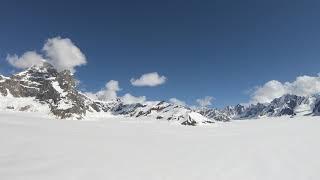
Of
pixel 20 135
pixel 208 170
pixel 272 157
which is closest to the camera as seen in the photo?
pixel 208 170

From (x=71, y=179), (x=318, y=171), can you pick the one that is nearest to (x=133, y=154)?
(x=71, y=179)

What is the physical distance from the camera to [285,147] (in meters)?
22.4

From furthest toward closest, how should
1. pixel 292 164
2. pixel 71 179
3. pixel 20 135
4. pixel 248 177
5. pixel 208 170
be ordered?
pixel 20 135 < pixel 292 164 < pixel 208 170 < pixel 248 177 < pixel 71 179

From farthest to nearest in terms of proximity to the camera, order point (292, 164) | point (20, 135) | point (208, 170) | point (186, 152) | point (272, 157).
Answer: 1. point (20, 135)
2. point (186, 152)
3. point (272, 157)
4. point (292, 164)
5. point (208, 170)

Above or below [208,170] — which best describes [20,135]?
above

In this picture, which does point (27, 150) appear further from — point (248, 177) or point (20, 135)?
point (248, 177)

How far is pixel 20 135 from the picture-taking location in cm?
2222

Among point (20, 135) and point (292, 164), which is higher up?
point (20, 135)

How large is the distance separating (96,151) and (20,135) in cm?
642

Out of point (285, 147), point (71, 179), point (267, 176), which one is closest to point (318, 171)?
point (267, 176)

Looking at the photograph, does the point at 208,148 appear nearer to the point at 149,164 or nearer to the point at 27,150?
the point at 149,164

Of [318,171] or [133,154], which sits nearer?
[318,171]

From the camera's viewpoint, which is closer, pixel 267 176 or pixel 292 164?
pixel 267 176

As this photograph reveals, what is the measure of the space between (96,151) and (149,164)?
13.3ft
